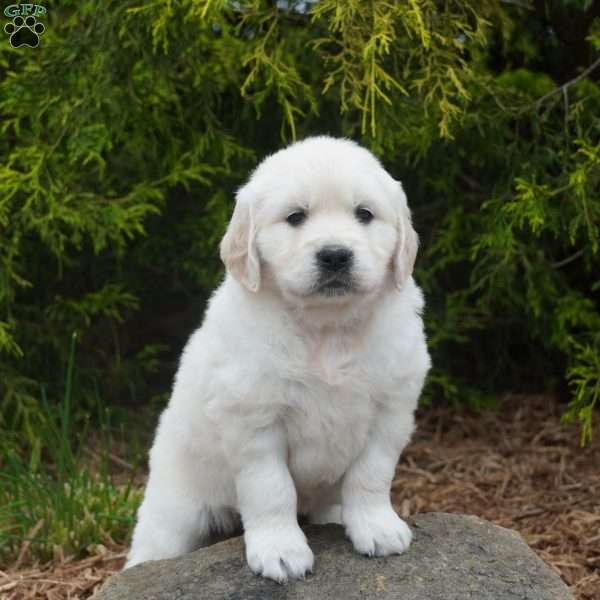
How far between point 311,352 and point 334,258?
39cm

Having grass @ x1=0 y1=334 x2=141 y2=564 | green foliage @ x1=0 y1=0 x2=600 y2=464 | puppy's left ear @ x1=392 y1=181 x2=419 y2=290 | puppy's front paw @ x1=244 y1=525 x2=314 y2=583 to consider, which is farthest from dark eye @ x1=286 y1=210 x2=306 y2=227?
grass @ x1=0 y1=334 x2=141 y2=564

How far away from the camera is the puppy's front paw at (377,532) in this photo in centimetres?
347

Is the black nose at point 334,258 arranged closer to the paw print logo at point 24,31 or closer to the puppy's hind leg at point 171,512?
the puppy's hind leg at point 171,512

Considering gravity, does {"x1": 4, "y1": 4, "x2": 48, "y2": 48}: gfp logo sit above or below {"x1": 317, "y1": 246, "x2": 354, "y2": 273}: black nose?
above

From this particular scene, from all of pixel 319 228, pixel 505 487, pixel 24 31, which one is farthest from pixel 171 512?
pixel 24 31

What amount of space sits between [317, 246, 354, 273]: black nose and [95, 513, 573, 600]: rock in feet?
3.56

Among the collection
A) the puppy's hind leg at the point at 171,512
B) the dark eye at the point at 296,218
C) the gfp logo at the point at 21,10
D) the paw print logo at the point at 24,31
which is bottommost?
the puppy's hind leg at the point at 171,512

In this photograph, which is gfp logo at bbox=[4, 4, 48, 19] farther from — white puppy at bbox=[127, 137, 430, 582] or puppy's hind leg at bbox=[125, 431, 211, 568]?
puppy's hind leg at bbox=[125, 431, 211, 568]

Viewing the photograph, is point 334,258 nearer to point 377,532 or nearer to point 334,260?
point 334,260

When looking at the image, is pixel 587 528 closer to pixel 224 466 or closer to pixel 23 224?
pixel 224 466

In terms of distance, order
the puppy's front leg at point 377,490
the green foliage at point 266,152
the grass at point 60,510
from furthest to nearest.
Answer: the green foliage at point 266,152, the grass at point 60,510, the puppy's front leg at point 377,490

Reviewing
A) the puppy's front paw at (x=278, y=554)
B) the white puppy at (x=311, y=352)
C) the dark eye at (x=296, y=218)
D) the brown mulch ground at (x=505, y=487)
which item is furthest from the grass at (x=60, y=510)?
the dark eye at (x=296, y=218)

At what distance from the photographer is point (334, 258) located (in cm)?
311

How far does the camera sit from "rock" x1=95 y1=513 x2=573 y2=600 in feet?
10.9
